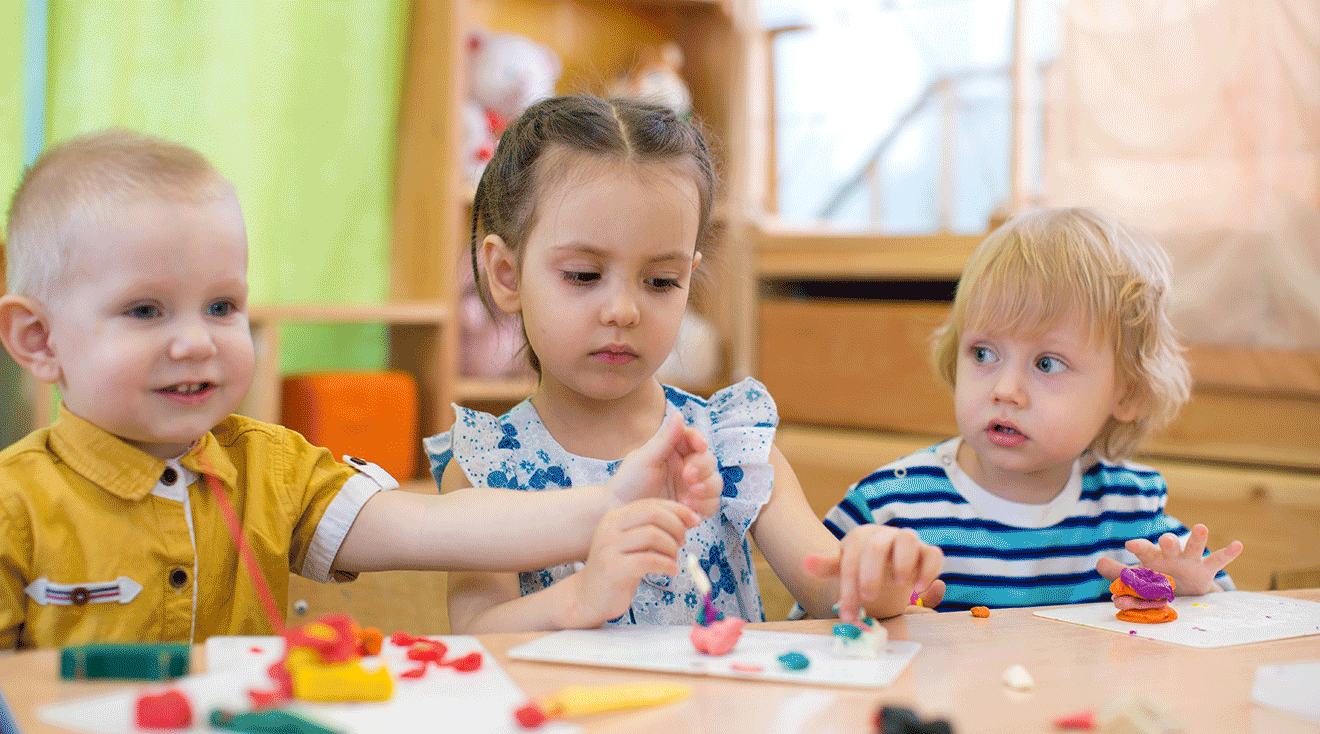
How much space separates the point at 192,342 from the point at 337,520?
18cm

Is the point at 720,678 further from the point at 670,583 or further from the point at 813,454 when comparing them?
the point at 813,454

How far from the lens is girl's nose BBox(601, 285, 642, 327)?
88 cm

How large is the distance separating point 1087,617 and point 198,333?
62cm

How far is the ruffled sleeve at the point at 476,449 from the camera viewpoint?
95 centimetres

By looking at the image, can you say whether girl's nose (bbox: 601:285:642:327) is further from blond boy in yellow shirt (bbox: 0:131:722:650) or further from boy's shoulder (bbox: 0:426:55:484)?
boy's shoulder (bbox: 0:426:55:484)

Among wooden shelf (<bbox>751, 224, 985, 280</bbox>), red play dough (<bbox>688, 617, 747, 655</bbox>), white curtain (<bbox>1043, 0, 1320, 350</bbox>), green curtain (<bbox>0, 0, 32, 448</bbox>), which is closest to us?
red play dough (<bbox>688, 617, 747, 655</bbox>)

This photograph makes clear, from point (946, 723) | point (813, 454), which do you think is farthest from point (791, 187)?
point (946, 723)

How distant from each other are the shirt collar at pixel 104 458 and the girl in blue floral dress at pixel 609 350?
0.24 metres

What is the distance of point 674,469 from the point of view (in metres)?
0.76

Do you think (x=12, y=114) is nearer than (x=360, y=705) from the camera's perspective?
No

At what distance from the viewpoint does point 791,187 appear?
2.88 meters

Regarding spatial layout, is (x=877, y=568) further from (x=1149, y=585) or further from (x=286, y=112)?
(x=286, y=112)

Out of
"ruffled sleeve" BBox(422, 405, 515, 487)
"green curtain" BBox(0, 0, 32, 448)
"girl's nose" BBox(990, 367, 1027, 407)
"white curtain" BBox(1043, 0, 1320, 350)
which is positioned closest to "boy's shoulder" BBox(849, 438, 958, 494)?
"girl's nose" BBox(990, 367, 1027, 407)

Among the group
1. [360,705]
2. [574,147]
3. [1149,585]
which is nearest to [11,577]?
[360,705]
